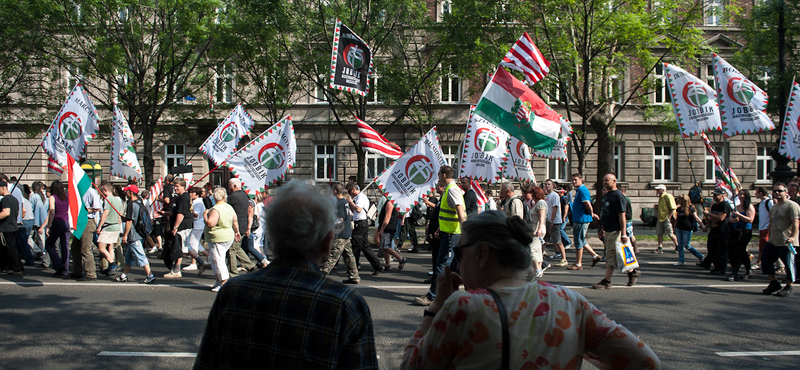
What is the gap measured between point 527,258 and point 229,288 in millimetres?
1111

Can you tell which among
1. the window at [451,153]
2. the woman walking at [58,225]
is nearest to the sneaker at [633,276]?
the woman walking at [58,225]

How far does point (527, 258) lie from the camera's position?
2137mm

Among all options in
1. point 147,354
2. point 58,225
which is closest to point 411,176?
point 147,354

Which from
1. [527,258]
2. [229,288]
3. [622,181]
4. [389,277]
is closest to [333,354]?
[229,288]

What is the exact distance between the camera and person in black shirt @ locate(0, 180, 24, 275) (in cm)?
992

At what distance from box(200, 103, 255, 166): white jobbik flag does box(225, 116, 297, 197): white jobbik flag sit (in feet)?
14.3

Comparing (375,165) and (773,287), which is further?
(375,165)

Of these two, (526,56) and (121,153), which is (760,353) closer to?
(526,56)

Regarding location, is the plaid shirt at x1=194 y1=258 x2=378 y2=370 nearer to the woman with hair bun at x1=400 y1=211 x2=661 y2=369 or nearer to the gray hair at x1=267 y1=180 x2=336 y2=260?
the gray hair at x1=267 y1=180 x2=336 y2=260

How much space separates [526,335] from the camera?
192cm

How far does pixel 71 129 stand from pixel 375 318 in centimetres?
876

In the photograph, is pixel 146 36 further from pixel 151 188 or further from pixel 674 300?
pixel 674 300

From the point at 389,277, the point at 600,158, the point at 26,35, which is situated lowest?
the point at 389,277

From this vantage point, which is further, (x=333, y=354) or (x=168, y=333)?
(x=168, y=333)
